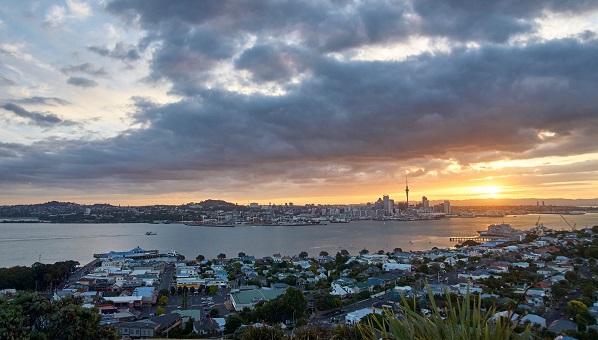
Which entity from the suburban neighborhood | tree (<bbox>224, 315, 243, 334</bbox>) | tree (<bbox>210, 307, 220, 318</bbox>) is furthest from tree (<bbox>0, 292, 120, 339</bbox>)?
tree (<bbox>210, 307, 220, 318</bbox>)

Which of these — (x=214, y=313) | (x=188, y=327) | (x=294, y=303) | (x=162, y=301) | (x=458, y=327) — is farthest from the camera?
(x=162, y=301)

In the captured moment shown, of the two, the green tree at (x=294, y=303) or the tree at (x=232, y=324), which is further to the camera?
the green tree at (x=294, y=303)

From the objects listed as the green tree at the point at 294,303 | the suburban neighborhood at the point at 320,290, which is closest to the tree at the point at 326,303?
the suburban neighborhood at the point at 320,290

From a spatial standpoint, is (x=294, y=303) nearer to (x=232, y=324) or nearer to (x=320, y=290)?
(x=232, y=324)

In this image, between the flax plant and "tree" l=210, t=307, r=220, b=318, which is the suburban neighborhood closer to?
"tree" l=210, t=307, r=220, b=318

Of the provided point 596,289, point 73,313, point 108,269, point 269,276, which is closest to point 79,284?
point 108,269

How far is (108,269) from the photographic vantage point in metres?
13.3

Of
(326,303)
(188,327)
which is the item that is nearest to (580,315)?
(326,303)

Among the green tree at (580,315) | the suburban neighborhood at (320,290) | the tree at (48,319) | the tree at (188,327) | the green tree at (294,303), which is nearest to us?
the tree at (48,319)

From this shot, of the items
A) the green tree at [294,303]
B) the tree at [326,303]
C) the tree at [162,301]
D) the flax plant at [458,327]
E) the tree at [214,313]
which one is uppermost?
the flax plant at [458,327]

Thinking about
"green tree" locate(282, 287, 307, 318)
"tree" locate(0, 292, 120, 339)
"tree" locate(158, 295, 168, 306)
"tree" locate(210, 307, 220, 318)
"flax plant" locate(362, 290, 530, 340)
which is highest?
"flax plant" locate(362, 290, 530, 340)

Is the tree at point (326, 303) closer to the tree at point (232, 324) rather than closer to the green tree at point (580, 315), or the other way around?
the tree at point (232, 324)

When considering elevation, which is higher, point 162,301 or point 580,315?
point 580,315

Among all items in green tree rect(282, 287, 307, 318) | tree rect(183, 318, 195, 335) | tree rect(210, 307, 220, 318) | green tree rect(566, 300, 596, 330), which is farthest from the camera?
tree rect(210, 307, 220, 318)
